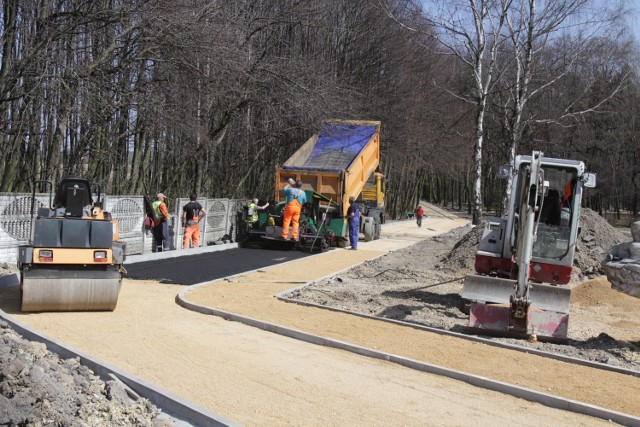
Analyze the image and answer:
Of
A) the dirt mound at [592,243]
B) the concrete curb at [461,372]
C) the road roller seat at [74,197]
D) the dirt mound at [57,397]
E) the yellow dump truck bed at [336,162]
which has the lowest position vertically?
the concrete curb at [461,372]

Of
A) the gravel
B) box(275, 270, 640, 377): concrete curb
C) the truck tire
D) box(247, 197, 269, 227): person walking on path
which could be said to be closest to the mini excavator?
box(275, 270, 640, 377): concrete curb

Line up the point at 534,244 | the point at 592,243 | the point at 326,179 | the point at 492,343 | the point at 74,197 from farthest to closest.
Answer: the point at 326,179
the point at 592,243
the point at 534,244
the point at 74,197
the point at 492,343

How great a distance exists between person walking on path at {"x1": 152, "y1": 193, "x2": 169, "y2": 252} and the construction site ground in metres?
6.59

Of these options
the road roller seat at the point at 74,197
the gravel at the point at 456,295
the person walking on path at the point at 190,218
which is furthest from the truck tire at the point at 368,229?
the road roller seat at the point at 74,197

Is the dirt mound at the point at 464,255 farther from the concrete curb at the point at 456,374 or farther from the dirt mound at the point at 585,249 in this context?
the concrete curb at the point at 456,374

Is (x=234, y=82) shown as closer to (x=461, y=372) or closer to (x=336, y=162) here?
(x=336, y=162)

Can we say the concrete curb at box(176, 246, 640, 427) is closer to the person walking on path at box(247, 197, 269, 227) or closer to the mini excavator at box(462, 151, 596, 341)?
the mini excavator at box(462, 151, 596, 341)

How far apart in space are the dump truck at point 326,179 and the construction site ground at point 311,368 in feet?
30.8

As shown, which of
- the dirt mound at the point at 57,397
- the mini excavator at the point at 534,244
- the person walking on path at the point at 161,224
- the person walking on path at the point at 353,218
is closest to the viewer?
the dirt mound at the point at 57,397

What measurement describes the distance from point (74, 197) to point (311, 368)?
502 centimetres

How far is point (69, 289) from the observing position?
998 cm

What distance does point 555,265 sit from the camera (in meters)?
11.8

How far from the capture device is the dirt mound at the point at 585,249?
1712cm

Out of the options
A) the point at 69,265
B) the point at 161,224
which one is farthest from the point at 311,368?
the point at 161,224
